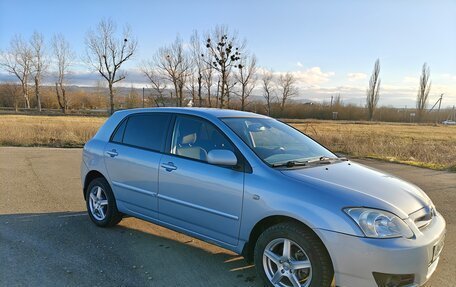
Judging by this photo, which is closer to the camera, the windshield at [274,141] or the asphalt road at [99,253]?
the asphalt road at [99,253]

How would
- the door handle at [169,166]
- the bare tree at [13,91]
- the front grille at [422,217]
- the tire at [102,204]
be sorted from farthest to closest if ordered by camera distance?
the bare tree at [13,91]
the tire at [102,204]
the door handle at [169,166]
the front grille at [422,217]

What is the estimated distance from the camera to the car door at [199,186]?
11.1ft

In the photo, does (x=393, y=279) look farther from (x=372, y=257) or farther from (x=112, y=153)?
(x=112, y=153)

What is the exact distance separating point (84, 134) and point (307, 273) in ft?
55.5

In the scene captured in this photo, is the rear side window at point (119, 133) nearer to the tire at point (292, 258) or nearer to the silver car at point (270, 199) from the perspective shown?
the silver car at point (270, 199)

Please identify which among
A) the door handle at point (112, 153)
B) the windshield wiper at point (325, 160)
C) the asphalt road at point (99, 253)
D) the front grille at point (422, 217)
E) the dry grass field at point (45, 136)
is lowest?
the dry grass field at point (45, 136)

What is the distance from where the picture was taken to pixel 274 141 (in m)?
4.01

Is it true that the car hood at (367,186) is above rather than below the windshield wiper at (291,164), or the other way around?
below

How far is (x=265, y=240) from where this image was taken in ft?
10.3

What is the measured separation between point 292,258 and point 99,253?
224 centimetres

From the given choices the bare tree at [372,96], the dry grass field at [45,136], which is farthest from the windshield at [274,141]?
the bare tree at [372,96]

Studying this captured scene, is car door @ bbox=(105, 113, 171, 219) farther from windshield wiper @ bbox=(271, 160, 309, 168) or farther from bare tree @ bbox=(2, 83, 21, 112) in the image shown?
bare tree @ bbox=(2, 83, 21, 112)

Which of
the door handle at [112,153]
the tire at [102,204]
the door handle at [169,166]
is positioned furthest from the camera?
the tire at [102,204]

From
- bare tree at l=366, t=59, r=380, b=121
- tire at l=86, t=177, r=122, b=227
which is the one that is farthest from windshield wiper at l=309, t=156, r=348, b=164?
bare tree at l=366, t=59, r=380, b=121
